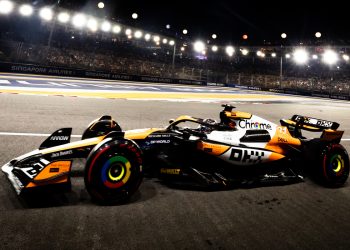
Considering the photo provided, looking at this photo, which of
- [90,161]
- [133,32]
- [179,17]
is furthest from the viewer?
[179,17]

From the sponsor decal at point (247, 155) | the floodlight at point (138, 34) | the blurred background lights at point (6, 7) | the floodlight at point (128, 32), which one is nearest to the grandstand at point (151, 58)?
the floodlight at point (138, 34)

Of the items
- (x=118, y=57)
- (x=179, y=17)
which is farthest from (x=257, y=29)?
(x=118, y=57)

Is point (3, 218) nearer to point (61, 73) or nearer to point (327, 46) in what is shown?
point (61, 73)

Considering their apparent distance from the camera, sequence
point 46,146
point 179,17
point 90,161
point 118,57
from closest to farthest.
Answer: point 90,161 → point 46,146 → point 118,57 → point 179,17

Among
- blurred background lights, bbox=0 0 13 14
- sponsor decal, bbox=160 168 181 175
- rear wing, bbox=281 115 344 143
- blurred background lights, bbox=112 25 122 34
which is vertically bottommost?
sponsor decal, bbox=160 168 181 175

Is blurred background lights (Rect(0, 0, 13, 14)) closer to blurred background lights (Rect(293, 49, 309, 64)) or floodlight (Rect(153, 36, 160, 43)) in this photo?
floodlight (Rect(153, 36, 160, 43))

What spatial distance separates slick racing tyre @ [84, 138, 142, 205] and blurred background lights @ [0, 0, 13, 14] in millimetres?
34626

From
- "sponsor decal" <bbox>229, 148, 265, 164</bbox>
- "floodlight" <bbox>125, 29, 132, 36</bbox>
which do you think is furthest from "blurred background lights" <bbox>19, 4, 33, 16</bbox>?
"sponsor decal" <bbox>229, 148, 265, 164</bbox>

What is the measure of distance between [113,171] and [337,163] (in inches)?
129

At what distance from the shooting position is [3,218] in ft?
9.04

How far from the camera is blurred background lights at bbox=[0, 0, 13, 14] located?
102 feet

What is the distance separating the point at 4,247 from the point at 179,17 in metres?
65.7

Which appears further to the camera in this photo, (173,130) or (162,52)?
(162,52)

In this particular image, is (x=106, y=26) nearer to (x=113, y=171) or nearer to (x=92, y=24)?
(x=92, y=24)
